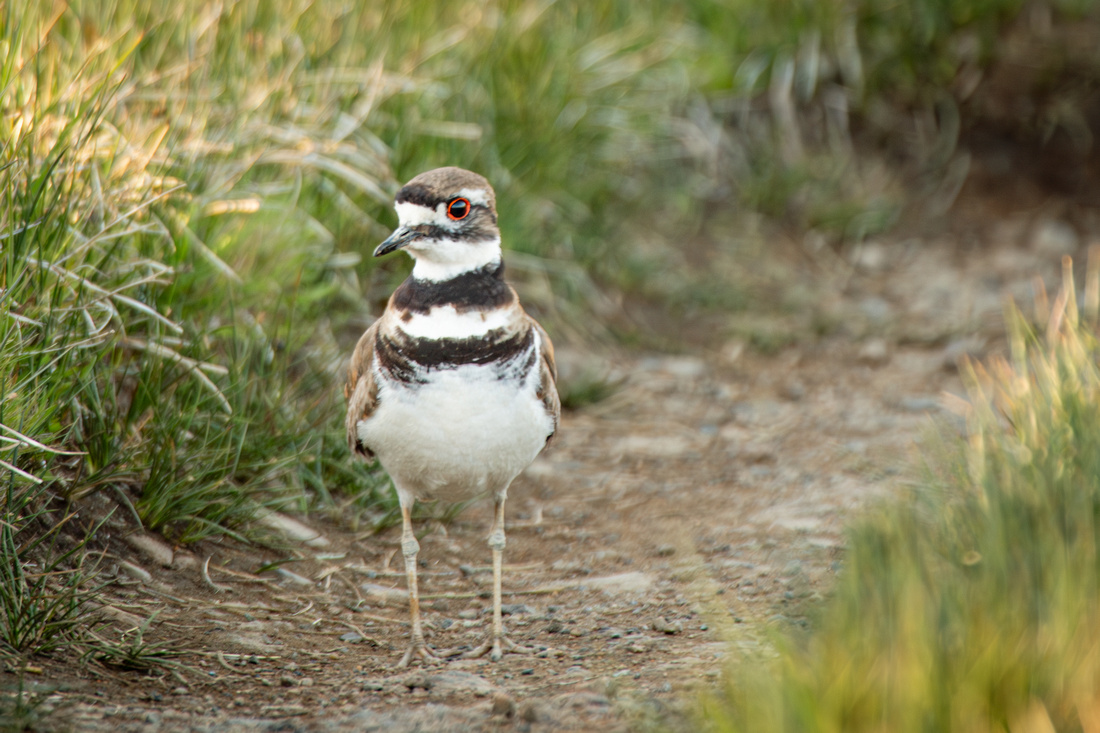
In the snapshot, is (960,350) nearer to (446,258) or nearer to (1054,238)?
(1054,238)

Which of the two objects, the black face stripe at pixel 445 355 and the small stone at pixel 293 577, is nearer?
the black face stripe at pixel 445 355

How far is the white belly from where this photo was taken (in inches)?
129

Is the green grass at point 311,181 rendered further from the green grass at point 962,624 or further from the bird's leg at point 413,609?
the green grass at point 962,624

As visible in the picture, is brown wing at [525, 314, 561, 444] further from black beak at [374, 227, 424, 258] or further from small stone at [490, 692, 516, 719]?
small stone at [490, 692, 516, 719]

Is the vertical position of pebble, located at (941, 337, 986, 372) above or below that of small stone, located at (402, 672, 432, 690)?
above

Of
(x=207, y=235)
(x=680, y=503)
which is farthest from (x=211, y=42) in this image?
(x=680, y=503)

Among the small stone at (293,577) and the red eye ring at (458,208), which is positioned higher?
the red eye ring at (458,208)

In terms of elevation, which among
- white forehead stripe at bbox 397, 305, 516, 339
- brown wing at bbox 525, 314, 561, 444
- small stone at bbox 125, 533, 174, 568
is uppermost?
white forehead stripe at bbox 397, 305, 516, 339

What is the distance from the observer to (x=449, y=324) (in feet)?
10.8

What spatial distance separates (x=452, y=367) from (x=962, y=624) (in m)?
1.56

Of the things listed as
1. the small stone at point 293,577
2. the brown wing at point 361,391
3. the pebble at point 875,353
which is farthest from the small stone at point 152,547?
the pebble at point 875,353

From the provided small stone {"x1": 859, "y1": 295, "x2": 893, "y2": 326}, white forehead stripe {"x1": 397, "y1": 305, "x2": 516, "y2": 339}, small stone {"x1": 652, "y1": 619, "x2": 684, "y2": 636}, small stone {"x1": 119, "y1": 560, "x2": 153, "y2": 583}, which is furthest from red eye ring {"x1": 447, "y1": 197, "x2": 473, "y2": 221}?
small stone {"x1": 859, "y1": 295, "x2": 893, "y2": 326}

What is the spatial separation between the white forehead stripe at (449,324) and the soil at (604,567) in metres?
0.98

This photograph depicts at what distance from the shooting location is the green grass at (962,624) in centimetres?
216
